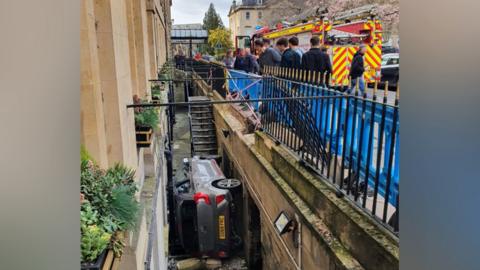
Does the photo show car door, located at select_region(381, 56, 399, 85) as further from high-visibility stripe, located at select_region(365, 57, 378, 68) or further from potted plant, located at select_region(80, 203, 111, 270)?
potted plant, located at select_region(80, 203, 111, 270)

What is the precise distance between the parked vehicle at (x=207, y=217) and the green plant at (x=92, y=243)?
6.49m

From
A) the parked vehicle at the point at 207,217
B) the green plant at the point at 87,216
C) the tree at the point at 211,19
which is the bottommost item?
the parked vehicle at the point at 207,217

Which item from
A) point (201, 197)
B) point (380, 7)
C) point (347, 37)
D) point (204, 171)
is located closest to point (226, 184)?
point (201, 197)

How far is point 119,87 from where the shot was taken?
372cm

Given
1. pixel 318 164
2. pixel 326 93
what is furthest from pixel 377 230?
pixel 326 93

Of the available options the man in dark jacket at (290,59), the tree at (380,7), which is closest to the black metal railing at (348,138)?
the man in dark jacket at (290,59)

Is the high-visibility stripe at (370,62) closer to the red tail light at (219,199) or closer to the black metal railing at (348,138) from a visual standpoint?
the black metal railing at (348,138)

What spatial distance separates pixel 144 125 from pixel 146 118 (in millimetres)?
99

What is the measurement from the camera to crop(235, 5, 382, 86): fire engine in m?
12.0

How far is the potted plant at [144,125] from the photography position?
5047 millimetres

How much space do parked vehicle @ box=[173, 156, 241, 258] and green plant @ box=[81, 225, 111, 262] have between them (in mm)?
6486
